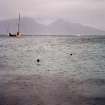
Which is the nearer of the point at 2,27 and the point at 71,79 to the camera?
the point at 71,79

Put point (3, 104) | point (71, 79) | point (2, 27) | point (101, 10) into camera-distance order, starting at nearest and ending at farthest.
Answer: point (3, 104), point (71, 79), point (101, 10), point (2, 27)

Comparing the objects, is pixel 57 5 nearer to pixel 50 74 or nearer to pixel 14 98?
pixel 50 74

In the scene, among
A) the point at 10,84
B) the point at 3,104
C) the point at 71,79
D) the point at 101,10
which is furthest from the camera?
the point at 101,10

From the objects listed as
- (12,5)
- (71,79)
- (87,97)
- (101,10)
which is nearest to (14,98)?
(87,97)

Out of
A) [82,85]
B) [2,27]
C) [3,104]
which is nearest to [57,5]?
[2,27]

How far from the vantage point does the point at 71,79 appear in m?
3.57

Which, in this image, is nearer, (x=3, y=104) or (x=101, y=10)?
(x=3, y=104)

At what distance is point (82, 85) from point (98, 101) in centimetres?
62

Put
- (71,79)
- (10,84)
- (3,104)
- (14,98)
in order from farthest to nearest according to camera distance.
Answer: (71,79) < (10,84) < (14,98) < (3,104)

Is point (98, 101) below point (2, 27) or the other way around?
→ below

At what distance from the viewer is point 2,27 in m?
4.28

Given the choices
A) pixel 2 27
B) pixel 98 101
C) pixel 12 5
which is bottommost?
pixel 98 101

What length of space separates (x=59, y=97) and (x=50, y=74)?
43.8 inches

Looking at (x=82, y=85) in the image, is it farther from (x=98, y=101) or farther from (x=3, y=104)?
(x=3, y=104)
